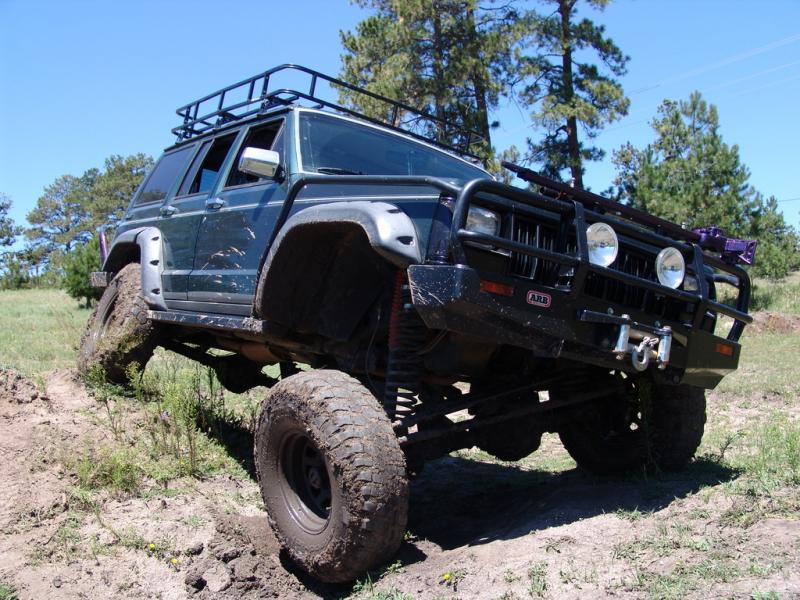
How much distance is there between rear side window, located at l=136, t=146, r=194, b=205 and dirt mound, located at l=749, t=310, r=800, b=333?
43.2 ft

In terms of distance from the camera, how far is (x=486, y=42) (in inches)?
698

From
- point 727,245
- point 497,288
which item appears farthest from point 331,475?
point 727,245

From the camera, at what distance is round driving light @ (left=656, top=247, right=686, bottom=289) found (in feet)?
11.3

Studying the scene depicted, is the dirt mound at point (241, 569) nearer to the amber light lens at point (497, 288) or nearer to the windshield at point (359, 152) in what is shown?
the amber light lens at point (497, 288)

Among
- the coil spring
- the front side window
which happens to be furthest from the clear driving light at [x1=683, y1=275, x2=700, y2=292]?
the front side window

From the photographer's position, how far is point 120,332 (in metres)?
5.56

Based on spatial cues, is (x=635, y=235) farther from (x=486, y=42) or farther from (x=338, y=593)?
(x=486, y=42)

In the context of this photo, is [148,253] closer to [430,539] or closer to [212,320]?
[212,320]

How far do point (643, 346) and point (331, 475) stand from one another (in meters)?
1.52

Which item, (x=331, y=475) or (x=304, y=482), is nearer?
(x=331, y=475)

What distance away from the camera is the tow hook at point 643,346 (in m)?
3.13

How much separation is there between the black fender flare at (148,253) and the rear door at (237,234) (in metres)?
0.56

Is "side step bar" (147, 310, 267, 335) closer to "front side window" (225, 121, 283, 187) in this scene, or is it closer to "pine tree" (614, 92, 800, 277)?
"front side window" (225, 121, 283, 187)

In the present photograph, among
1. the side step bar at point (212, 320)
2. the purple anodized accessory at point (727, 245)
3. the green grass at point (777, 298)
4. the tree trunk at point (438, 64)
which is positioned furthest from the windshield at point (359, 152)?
the green grass at point (777, 298)
